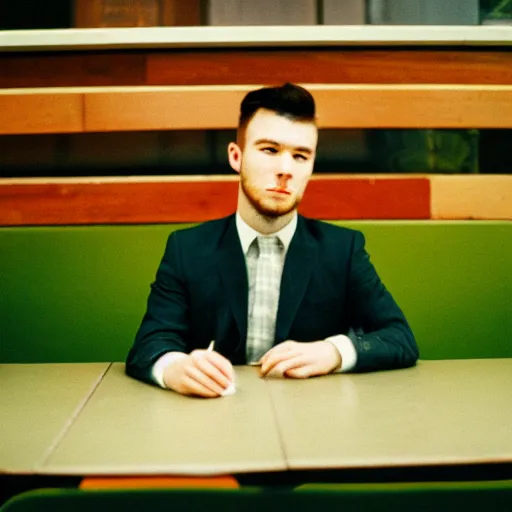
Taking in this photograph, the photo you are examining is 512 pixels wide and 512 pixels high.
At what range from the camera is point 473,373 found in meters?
1.14

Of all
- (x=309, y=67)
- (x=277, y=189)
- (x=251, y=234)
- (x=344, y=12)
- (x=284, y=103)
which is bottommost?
(x=251, y=234)

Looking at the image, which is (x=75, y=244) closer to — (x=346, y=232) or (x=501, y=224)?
(x=346, y=232)

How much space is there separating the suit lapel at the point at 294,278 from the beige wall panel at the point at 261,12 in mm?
845

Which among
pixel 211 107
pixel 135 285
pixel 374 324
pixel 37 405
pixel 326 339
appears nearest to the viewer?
pixel 37 405

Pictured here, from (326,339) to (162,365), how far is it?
14.0 inches

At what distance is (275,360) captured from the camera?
1047mm

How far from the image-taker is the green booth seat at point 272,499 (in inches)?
19.2

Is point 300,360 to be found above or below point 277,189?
below

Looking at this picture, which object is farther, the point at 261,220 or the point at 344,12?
the point at 344,12

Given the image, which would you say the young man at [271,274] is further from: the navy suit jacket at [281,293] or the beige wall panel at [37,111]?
the beige wall panel at [37,111]

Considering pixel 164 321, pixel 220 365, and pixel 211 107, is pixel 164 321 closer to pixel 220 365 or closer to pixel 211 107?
pixel 220 365

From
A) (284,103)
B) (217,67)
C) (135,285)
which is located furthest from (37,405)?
(217,67)

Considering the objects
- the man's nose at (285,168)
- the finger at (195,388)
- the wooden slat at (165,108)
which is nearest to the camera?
the finger at (195,388)

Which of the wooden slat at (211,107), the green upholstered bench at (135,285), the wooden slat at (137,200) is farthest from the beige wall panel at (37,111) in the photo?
the green upholstered bench at (135,285)
